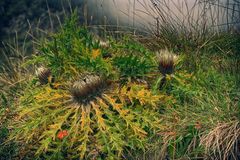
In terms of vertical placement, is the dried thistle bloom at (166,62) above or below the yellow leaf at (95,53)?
below

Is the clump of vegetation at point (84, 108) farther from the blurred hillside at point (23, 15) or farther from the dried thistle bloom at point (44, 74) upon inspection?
the blurred hillside at point (23, 15)

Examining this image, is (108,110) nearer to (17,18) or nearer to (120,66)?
(120,66)

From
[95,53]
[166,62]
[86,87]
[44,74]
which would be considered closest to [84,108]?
[86,87]

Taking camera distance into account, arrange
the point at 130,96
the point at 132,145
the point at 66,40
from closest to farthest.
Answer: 1. the point at 132,145
2. the point at 130,96
3. the point at 66,40

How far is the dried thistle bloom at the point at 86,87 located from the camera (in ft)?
10.6

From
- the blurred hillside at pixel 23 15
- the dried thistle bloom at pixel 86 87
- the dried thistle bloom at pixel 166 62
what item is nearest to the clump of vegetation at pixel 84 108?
the dried thistle bloom at pixel 86 87

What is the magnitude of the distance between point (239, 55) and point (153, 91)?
0.80 m

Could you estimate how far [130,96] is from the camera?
3256mm

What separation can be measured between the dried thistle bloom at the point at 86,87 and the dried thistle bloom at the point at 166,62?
0.43 m

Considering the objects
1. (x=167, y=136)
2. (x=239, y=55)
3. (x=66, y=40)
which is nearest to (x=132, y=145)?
(x=167, y=136)

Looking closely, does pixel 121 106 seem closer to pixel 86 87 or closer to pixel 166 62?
pixel 86 87

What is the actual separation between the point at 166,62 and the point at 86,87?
560mm

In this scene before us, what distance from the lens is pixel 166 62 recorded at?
3.44m

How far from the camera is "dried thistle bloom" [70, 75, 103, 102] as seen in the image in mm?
3246
